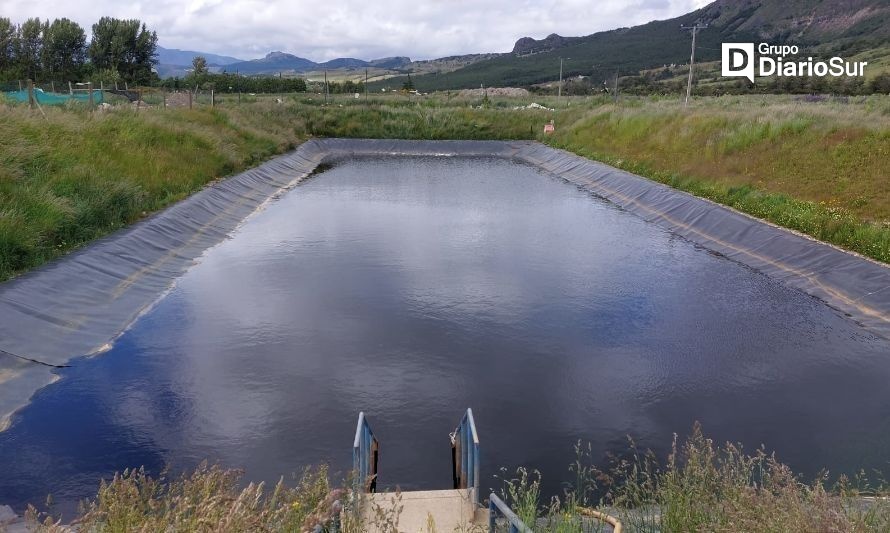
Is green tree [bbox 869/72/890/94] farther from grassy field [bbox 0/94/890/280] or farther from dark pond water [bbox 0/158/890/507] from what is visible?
dark pond water [bbox 0/158/890/507]

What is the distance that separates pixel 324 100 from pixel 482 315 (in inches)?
1531

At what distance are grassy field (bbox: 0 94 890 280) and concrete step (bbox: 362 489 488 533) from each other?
23.2 feet

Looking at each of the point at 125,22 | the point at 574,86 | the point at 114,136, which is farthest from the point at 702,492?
the point at 574,86

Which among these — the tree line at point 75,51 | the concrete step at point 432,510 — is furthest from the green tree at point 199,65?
the concrete step at point 432,510

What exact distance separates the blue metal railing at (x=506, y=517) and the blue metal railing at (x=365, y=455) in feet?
2.86

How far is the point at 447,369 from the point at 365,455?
268 cm

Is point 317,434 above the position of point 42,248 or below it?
below

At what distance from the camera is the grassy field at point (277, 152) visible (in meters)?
11.4

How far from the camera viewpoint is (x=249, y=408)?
710 cm

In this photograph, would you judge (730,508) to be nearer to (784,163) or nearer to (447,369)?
(447,369)

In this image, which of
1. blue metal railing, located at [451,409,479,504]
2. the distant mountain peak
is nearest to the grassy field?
blue metal railing, located at [451,409,479,504]

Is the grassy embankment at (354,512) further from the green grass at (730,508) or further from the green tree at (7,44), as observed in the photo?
the green tree at (7,44)

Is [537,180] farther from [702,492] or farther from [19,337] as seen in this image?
[702,492]

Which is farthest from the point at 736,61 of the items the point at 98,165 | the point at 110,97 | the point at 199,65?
the point at 98,165
